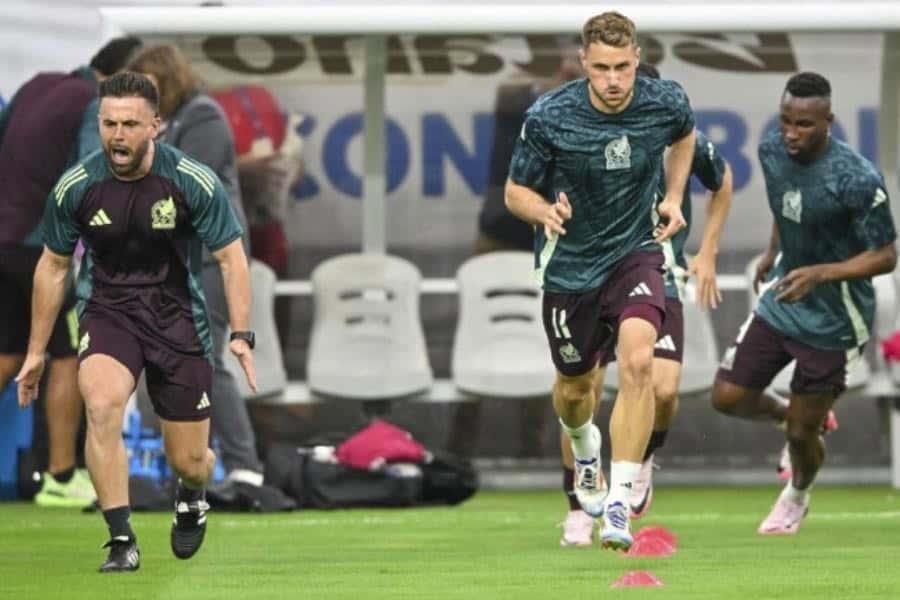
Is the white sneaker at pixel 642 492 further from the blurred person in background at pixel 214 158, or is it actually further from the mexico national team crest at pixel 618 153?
the blurred person in background at pixel 214 158

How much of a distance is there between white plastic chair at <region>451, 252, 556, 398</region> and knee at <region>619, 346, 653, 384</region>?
20.3 feet

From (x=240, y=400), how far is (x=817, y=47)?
4705 millimetres

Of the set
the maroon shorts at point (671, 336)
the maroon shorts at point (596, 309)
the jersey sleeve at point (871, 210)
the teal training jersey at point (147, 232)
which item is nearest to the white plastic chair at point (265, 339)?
the maroon shorts at point (671, 336)

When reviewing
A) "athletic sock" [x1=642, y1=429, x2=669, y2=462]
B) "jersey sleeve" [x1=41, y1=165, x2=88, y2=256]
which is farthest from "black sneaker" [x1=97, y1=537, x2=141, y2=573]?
"athletic sock" [x1=642, y1=429, x2=669, y2=462]

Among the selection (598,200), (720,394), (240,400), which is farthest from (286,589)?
(240,400)

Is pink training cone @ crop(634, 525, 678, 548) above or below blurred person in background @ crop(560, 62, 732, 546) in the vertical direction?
below

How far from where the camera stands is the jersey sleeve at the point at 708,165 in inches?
488

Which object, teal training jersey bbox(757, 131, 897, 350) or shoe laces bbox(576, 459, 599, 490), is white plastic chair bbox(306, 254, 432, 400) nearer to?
teal training jersey bbox(757, 131, 897, 350)

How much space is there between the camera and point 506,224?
17281mm

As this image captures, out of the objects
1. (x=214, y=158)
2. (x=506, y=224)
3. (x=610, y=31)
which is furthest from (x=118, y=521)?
(x=506, y=224)

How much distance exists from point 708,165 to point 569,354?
1721 mm

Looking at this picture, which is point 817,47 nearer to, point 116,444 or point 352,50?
point 352,50

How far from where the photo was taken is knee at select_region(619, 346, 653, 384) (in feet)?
33.9

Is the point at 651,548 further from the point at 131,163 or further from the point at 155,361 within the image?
the point at 131,163
